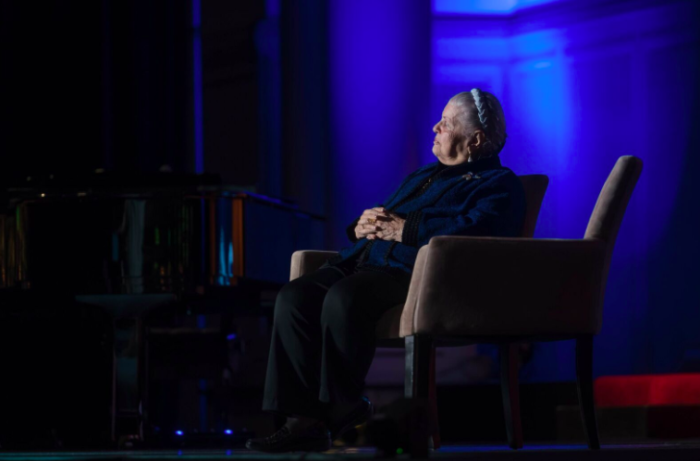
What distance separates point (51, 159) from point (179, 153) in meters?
0.67

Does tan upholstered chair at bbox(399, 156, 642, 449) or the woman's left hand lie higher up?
the woman's left hand

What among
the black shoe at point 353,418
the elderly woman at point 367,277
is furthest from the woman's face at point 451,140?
the black shoe at point 353,418

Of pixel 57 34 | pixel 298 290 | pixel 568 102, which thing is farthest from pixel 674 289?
pixel 57 34

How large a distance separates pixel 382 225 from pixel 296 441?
60cm

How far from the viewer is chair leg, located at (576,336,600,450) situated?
256 cm

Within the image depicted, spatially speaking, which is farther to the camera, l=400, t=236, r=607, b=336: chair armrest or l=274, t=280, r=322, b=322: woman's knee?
l=274, t=280, r=322, b=322: woman's knee

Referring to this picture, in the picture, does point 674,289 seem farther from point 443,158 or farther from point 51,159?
point 51,159

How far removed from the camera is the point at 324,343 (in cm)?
240

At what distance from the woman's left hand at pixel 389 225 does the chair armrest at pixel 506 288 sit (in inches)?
8.1

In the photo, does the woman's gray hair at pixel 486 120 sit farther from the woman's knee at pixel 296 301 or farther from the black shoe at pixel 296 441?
the black shoe at pixel 296 441

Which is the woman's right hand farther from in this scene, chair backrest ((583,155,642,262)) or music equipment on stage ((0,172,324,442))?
music equipment on stage ((0,172,324,442))

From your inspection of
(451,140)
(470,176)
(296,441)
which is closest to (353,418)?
(296,441)

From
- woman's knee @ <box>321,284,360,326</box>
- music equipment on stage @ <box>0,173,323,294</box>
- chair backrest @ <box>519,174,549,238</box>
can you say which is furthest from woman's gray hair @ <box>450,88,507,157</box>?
music equipment on stage @ <box>0,173,323,294</box>

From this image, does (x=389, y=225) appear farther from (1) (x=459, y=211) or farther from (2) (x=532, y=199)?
(2) (x=532, y=199)
